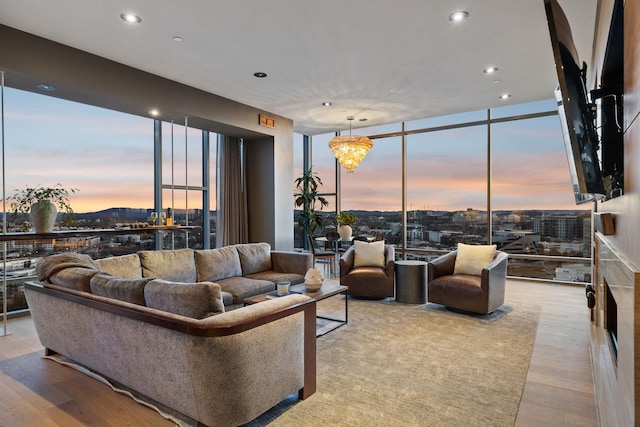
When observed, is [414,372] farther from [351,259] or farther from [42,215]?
[42,215]

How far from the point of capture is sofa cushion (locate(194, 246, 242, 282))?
175 inches

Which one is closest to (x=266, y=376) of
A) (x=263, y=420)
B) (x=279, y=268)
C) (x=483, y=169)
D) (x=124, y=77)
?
(x=263, y=420)

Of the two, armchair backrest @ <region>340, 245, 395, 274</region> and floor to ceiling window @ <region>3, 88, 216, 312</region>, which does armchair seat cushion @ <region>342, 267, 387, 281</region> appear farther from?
floor to ceiling window @ <region>3, 88, 216, 312</region>

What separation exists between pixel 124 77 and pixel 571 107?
4491mm

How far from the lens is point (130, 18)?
3.30 metres

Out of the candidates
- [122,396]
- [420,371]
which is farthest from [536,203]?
[122,396]

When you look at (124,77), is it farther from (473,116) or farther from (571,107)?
(473,116)

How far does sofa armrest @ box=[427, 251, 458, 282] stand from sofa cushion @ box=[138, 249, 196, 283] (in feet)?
9.59

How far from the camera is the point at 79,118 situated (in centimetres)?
500

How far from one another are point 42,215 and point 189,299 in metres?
2.70

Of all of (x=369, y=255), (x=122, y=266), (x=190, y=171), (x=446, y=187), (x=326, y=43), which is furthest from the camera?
(x=446, y=187)

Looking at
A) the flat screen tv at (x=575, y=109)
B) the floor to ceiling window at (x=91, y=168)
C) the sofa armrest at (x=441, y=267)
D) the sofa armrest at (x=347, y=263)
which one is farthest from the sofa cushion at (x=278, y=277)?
the flat screen tv at (x=575, y=109)

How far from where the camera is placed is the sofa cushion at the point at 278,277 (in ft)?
15.6

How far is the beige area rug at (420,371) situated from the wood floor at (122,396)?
0.12 m
